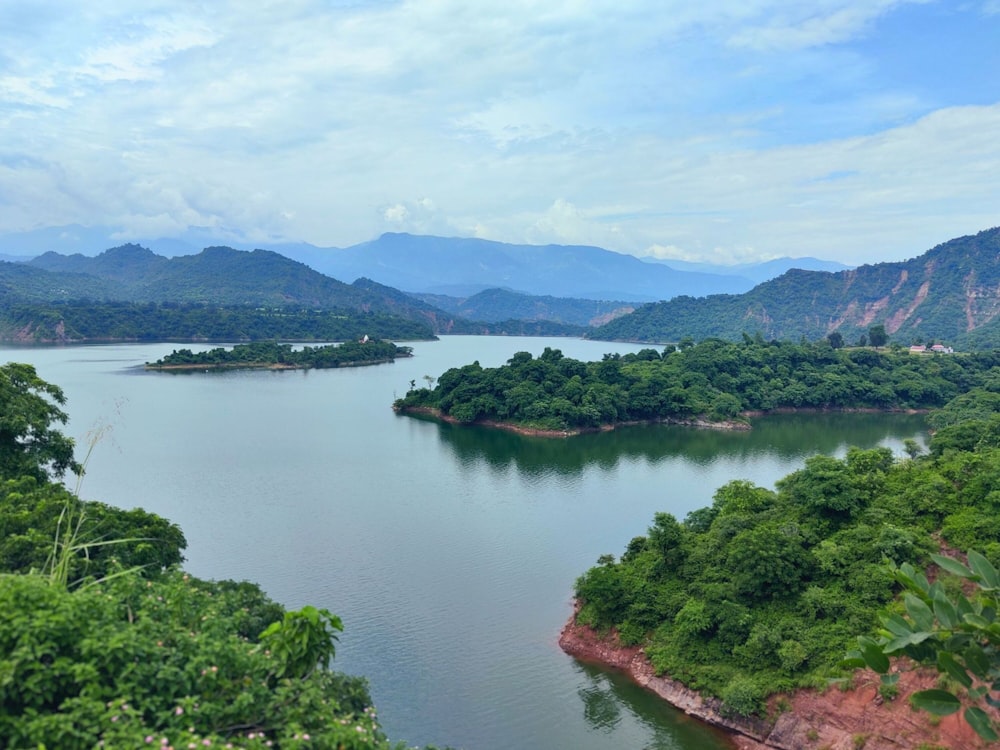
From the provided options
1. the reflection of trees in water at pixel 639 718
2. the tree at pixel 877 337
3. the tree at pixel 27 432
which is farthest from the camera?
the tree at pixel 877 337

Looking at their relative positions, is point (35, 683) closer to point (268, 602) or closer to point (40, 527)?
point (268, 602)

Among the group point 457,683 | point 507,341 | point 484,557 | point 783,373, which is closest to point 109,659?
point 457,683

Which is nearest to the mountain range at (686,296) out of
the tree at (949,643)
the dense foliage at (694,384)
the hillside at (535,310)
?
the hillside at (535,310)

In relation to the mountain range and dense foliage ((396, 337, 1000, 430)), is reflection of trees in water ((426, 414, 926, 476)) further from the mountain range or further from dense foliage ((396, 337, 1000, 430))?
A: the mountain range

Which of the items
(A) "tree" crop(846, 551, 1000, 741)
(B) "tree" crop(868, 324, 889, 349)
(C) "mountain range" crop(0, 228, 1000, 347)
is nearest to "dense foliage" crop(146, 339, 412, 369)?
(C) "mountain range" crop(0, 228, 1000, 347)

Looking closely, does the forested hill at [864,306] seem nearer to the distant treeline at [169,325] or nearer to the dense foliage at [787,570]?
the distant treeline at [169,325]

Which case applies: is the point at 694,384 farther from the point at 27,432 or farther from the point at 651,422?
the point at 27,432
